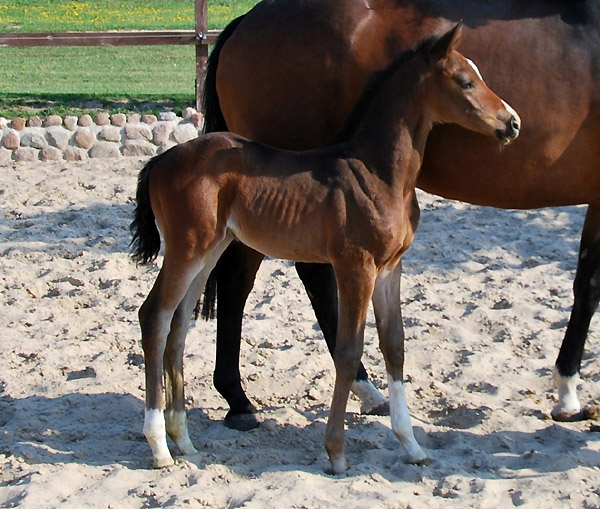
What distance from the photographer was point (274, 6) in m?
4.30

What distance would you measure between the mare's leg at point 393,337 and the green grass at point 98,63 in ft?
21.6

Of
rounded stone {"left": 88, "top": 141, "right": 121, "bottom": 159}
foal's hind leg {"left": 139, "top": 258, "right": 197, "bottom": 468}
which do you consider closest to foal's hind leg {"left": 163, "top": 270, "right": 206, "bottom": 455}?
foal's hind leg {"left": 139, "top": 258, "right": 197, "bottom": 468}

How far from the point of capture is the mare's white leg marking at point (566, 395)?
13.9 feet

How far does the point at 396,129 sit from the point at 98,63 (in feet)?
38.6

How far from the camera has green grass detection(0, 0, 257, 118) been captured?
10680 millimetres

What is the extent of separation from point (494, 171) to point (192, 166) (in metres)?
1.22

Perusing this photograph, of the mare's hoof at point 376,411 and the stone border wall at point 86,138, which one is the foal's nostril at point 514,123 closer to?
the mare's hoof at point 376,411

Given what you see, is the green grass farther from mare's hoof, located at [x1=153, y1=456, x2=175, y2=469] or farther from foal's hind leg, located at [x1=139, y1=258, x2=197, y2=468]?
mare's hoof, located at [x1=153, y1=456, x2=175, y2=469]

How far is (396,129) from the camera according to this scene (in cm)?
364

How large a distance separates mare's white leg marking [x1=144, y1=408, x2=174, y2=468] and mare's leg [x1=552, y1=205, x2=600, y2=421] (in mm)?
1665

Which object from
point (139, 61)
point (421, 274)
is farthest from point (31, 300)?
point (139, 61)

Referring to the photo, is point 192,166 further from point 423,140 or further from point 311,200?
point 423,140

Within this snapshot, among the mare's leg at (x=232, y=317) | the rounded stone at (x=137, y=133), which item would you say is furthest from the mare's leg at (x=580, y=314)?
the rounded stone at (x=137, y=133)

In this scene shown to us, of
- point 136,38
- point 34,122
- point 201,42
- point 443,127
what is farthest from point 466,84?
point 136,38
